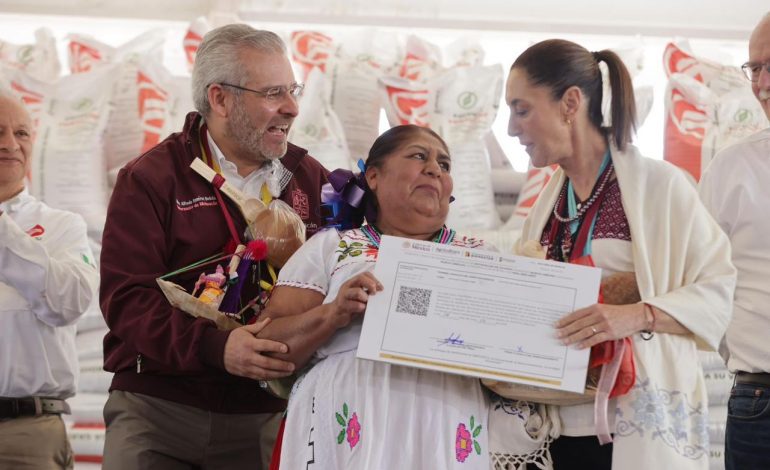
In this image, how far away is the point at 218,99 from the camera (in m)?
2.29

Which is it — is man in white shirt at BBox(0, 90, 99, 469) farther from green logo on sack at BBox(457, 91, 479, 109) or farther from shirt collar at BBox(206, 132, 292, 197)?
green logo on sack at BBox(457, 91, 479, 109)

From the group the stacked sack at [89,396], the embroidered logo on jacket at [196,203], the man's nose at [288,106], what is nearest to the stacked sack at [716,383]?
the man's nose at [288,106]

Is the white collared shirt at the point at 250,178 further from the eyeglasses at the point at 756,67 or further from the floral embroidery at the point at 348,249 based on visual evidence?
the eyeglasses at the point at 756,67

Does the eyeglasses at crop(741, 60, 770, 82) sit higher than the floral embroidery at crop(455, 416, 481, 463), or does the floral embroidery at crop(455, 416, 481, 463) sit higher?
the eyeglasses at crop(741, 60, 770, 82)

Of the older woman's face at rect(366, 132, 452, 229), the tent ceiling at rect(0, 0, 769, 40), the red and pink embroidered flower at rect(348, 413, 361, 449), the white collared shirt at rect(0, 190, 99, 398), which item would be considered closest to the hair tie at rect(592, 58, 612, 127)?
the older woman's face at rect(366, 132, 452, 229)

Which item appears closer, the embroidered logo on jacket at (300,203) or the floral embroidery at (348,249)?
the floral embroidery at (348,249)

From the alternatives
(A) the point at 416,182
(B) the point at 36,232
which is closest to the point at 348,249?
(A) the point at 416,182

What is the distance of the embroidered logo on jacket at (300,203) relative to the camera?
228 centimetres

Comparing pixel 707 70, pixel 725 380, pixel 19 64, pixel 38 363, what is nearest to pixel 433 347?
pixel 38 363

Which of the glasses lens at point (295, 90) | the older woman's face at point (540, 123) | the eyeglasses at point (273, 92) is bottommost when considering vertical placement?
the older woman's face at point (540, 123)

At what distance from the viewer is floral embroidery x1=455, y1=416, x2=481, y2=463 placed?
1.77 metres

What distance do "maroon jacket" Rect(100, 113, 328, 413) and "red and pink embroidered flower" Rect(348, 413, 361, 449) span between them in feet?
1.28

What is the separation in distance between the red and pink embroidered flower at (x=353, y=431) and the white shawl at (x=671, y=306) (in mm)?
439

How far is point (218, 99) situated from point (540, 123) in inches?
30.5
